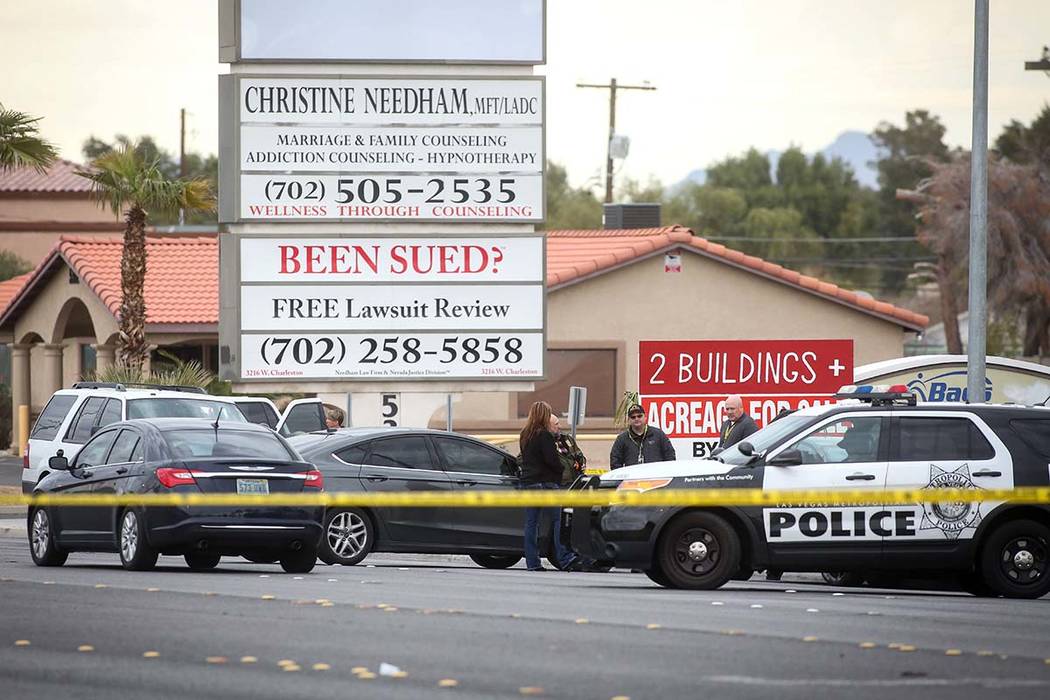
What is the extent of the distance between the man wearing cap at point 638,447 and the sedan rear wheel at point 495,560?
5.07ft

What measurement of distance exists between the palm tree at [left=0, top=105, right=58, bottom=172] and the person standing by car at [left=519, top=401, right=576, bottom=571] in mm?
15499

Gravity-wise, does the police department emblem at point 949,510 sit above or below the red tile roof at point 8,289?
below

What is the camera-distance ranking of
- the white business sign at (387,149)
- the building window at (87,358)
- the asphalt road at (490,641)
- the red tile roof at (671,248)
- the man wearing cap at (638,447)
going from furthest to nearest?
1. the building window at (87,358)
2. the red tile roof at (671,248)
3. the white business sign at (387,149)
4. the man wearing cap at (638,447)
5. the asphalt road at (490,641)

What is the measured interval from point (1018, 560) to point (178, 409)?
10.4 meters

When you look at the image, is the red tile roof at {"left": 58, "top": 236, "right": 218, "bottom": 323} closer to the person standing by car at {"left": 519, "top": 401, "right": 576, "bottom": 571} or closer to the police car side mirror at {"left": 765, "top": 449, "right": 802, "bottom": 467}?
the person standing by car at {"left": 519, "top": 401, "right": 576, "bottom": 571}

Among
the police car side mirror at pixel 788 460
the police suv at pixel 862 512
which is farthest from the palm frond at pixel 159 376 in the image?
the police car side mirror at pixel 788 460

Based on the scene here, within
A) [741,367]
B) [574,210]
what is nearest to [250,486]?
[741,367]

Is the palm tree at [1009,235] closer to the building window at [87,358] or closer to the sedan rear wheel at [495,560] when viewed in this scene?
the building window at [87,358]

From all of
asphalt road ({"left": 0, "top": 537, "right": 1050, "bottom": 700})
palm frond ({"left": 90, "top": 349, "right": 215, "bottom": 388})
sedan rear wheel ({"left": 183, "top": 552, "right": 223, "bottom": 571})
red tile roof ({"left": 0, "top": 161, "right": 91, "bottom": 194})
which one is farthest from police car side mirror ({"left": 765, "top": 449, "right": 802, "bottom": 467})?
red tile roof ({"left": 0, "top": 161, "right": 91, "bottom": 194})

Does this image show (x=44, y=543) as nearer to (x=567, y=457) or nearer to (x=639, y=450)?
(x=567, y=457)

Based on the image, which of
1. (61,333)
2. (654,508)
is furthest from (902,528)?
(61,333)

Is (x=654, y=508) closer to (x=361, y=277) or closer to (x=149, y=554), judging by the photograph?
(x=149, y=554)

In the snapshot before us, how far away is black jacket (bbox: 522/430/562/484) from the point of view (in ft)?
63.1

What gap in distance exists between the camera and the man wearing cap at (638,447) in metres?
20.2
